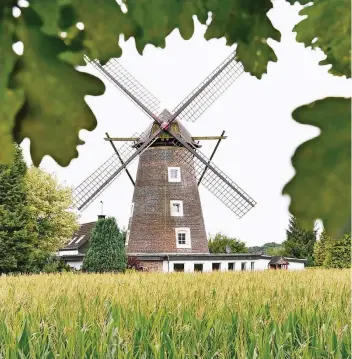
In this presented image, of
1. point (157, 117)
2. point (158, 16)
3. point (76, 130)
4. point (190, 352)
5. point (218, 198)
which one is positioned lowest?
point (190, 352)

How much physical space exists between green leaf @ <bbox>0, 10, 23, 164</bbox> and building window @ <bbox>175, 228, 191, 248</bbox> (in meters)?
22.1

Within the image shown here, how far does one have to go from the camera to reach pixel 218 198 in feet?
69.6

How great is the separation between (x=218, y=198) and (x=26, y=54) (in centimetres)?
2078

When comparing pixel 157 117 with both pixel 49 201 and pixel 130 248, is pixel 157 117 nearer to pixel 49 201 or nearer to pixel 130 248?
pixel 130 248

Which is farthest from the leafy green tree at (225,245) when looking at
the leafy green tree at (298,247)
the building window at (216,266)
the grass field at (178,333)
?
the grass field at (178,333)

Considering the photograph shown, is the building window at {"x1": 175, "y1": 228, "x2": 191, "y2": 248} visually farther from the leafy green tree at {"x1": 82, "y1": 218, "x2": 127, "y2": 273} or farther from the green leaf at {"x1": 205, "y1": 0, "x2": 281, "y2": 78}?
the green leaf at {"x1": 205, "y1": 0, "x2": 281, "y2": 78}

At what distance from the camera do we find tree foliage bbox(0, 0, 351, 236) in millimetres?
404

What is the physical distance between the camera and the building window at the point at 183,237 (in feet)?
74.0

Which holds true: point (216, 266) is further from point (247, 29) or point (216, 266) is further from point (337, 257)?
point (247, 29)

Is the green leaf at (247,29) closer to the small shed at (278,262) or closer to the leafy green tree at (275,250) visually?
the small shed at (278,262)

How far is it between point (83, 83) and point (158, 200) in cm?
2169

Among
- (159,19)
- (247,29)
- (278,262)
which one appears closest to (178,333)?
(247,29)

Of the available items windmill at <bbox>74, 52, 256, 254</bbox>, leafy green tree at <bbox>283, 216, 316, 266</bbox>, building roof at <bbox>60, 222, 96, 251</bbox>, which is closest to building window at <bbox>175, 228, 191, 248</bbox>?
windmill at <bbox>74, 52, 256, 254</bbox>

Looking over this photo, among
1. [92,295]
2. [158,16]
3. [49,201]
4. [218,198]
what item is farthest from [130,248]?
[158,16]
